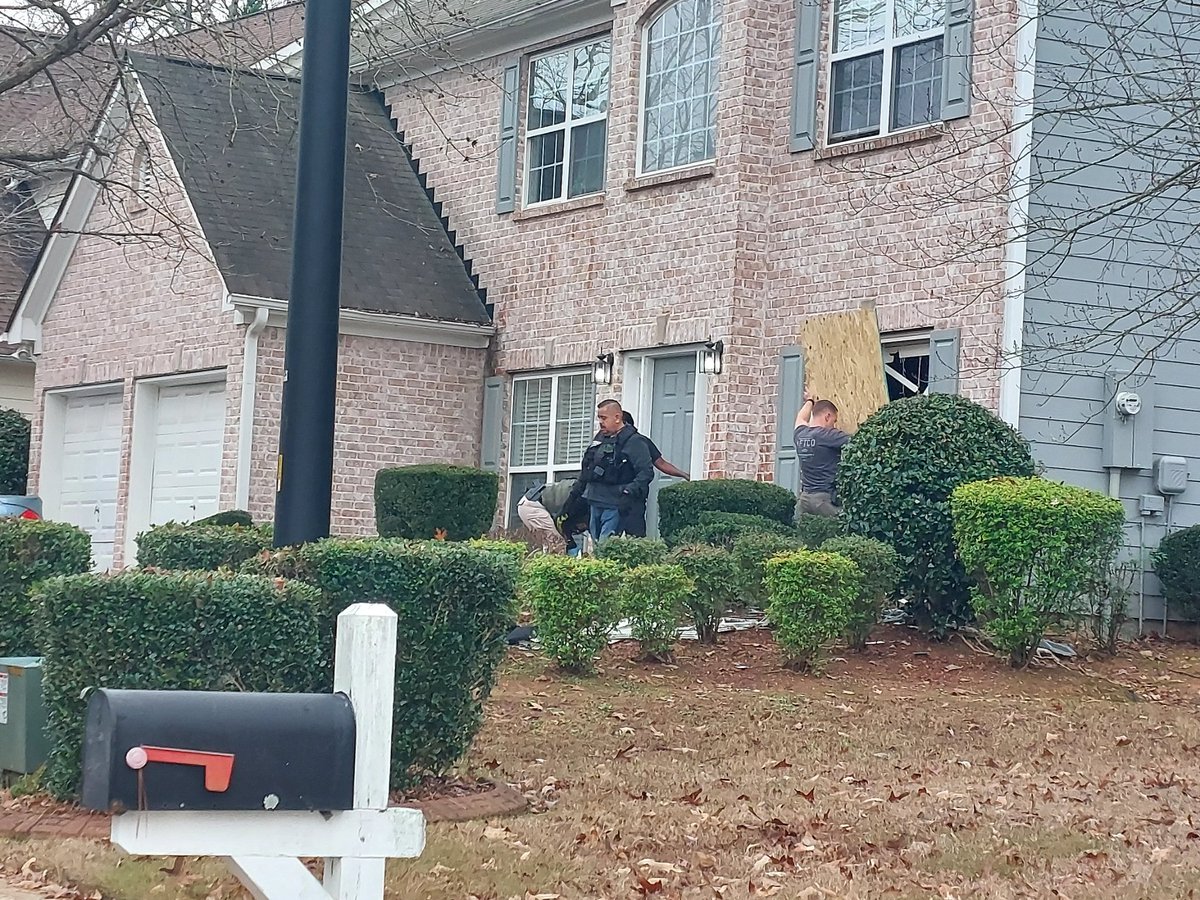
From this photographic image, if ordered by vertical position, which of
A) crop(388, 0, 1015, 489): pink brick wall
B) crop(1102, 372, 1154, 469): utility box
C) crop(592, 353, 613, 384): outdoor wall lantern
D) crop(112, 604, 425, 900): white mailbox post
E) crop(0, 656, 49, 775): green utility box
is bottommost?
crop(0, 656, 49, 775): green utility box

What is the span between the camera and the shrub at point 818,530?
12.8m

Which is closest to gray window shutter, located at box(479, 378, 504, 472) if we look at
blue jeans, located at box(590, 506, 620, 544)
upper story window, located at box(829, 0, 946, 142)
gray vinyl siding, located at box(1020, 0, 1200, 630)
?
blue jeans, located at box(590, 506, 620, 544)

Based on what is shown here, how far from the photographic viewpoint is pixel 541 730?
9.36m

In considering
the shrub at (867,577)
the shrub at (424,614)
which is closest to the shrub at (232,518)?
the shrub at (867,577)

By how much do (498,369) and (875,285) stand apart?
5.22 m

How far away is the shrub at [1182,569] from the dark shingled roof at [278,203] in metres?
7.90

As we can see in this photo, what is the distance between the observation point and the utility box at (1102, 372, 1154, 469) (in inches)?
554

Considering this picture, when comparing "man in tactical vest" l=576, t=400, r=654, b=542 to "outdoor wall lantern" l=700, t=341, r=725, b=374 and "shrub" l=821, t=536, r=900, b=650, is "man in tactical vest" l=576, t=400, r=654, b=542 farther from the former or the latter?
"shrub" l=821, t=536, r=900, b=650

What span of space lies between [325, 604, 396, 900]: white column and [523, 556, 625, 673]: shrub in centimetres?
641

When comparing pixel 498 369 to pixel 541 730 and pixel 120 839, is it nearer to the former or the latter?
pixel 541 730

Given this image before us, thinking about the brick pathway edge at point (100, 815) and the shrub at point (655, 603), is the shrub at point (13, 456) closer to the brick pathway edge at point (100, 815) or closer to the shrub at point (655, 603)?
the shrub at point (655, 603)

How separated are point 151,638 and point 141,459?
1366cm

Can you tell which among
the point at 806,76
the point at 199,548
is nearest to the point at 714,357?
the point at 806,76

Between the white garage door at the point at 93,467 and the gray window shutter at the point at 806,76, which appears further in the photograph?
the white garage door at the point at 93,467
